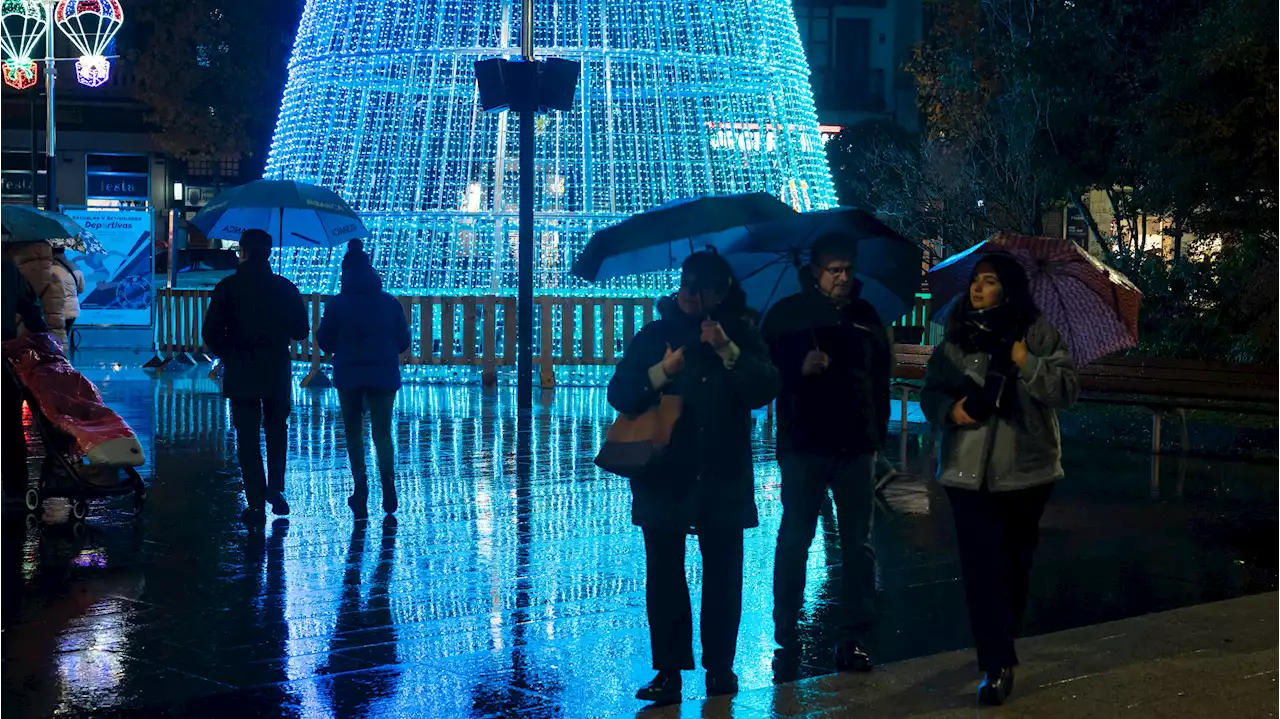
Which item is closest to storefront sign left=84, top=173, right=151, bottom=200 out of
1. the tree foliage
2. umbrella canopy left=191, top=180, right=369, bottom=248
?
the tree foliage

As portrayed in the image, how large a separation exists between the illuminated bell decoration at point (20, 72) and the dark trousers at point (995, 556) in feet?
107

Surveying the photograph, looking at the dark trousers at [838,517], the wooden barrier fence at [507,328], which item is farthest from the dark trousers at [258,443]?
the wooden barrier fence at [507,328]

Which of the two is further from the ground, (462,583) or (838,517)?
(838,517)

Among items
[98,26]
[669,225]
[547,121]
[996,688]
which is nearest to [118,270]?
[547,121]

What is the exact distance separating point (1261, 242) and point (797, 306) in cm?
1353

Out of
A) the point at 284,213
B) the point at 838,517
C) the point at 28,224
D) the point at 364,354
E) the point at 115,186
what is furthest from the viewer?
the point at 115,186

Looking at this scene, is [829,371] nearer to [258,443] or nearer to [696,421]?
[696,421]

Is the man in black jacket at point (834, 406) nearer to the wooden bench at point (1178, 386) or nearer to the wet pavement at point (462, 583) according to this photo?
the wet pavement at point (462, 583)

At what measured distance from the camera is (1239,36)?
1700 centimetres

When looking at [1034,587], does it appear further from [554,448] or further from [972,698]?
[554,448]

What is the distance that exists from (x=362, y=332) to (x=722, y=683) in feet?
15.7

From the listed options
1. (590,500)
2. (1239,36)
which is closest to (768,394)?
(590,500)

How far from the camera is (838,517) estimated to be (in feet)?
21.8

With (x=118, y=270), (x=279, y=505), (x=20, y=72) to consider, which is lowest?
(x=279, y=505)
